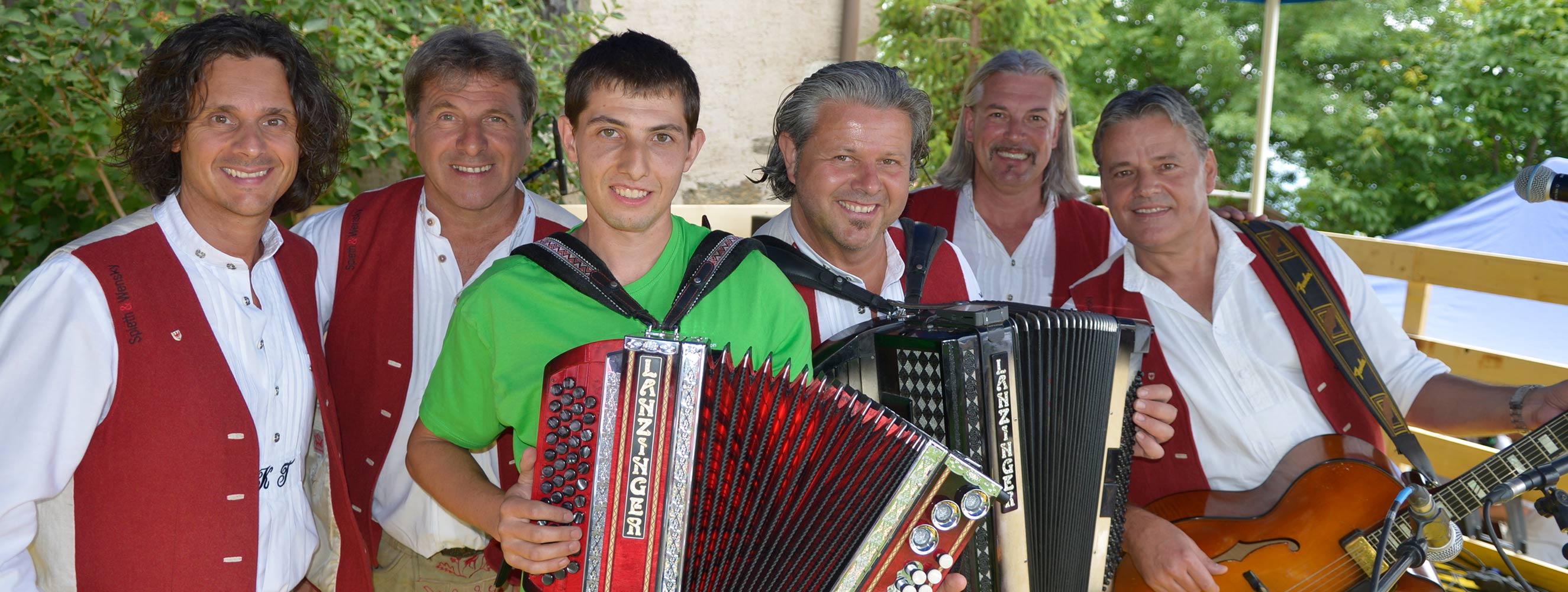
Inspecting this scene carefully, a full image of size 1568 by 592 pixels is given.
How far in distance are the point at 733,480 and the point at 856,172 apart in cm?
93

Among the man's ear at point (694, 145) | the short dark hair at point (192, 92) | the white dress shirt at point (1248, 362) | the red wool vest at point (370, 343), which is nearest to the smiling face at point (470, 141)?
the red wool vest at point (370, 343)

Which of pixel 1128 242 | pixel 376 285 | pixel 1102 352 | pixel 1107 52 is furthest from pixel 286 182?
pixel 1107 52

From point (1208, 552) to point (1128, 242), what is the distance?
2.80 feet

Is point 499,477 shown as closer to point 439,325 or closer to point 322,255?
point 439,325

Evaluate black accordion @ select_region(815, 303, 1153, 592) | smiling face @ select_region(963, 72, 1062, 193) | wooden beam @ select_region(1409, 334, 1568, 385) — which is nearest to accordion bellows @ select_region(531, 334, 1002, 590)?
black accordion @ select_region(815, 303, 1153, 592)

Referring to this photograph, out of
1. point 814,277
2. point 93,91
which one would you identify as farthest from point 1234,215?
point 93,91

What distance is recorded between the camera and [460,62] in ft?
8.48

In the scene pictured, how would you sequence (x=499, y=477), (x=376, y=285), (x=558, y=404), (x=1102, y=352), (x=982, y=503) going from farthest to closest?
(x=376, y=285) < (x=499, y=477) < (x=1102, y=352) < (x=982, y=503) < (x=558, y=404)

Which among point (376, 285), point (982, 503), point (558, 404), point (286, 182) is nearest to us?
point (558, 404)

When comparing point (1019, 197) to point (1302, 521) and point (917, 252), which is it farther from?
point (1302, 521)

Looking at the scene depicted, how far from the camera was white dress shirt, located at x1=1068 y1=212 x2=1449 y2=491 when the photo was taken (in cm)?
267

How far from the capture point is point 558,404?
5.02 feet

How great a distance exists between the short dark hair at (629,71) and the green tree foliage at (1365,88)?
1291 centimetres

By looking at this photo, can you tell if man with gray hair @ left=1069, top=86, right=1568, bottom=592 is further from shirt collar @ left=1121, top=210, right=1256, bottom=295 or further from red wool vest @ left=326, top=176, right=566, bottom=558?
red wool vest @ left=326, top=176, right=566, bottom=558
